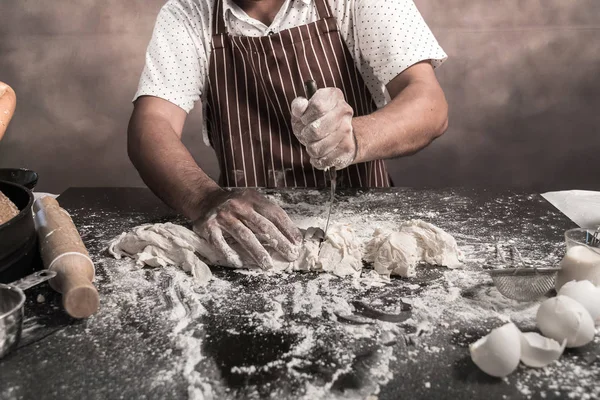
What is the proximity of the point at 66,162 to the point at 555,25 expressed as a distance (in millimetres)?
3216

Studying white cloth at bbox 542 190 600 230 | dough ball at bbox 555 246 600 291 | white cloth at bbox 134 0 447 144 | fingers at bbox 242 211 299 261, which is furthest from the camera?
white cloth at bbox 134 0 447 144

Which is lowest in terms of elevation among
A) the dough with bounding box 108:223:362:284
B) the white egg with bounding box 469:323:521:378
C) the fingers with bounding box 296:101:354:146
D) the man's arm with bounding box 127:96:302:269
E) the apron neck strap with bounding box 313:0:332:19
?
the white egg with bounding box 469:323:521:378

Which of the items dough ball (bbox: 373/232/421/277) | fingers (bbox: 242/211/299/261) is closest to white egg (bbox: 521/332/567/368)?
dough ball (bbox: 373/232/421/277)

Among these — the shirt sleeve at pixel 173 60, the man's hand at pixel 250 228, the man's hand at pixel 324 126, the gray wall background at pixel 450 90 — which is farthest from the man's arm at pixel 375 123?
the gray wall background at pixel 450 90

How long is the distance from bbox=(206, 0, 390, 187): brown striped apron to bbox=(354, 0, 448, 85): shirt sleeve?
0.12 metres

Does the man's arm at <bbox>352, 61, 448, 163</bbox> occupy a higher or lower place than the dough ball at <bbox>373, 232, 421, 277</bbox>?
higher

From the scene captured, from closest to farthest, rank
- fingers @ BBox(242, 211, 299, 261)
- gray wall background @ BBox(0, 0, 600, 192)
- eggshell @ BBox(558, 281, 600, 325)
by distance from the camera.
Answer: eggshell @ BBox(558, 281, 600, 325) < fingers @ BBox(242, 211, 299, 261) < gray wall background @ BBox(0, 0, 600, 192)

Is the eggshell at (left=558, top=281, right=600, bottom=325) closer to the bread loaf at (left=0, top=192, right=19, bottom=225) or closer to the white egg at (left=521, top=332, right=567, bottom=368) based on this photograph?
the white egg at (left=521, top=332, right=567, bottom=368)

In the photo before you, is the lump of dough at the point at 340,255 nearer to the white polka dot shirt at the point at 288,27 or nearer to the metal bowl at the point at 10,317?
the metal bowl at the point at 10,317

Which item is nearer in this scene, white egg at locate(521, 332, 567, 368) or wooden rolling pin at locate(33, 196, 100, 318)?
white egg at locate(521, 332, 567, 368)

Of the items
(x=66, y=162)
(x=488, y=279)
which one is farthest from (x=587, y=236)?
(x=66, y=162)

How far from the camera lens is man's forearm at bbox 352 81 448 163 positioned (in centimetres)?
180

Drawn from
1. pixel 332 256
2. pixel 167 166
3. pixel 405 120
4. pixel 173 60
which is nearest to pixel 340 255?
pixel 332 256

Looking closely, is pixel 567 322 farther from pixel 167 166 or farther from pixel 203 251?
pixel 167 166
